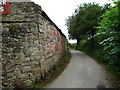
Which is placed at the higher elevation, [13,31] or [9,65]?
[13,31]

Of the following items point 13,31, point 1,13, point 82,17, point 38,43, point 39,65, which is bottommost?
point 39,65

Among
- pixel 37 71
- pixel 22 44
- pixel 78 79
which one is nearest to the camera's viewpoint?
pixel 22 44

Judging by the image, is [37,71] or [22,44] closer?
[22,44]

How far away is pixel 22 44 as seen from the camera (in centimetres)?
430

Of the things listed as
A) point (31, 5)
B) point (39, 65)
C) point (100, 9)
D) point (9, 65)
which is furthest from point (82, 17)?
point (9, 65)

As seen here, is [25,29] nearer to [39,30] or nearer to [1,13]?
[39,30]

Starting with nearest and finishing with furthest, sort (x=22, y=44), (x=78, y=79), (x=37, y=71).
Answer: (x=22, y=44)
(x=37, y=71)
(x=78, y=79)

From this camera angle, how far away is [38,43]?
478 centimetres

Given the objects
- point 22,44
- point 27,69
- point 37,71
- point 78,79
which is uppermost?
point 22,44

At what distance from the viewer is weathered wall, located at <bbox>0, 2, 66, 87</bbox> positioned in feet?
12.9

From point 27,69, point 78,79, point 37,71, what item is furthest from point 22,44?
point 78,79

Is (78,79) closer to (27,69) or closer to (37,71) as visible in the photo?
(37,71)

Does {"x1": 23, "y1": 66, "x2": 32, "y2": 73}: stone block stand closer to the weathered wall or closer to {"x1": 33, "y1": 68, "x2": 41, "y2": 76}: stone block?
the weathered wall

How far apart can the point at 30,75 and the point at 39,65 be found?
0.72 metres
